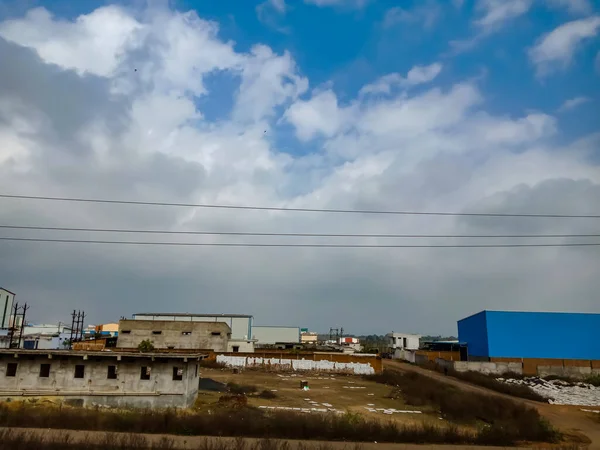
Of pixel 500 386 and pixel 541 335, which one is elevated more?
pixel 541 335

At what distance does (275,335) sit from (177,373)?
7077cm

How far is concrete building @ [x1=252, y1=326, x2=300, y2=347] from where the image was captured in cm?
9344

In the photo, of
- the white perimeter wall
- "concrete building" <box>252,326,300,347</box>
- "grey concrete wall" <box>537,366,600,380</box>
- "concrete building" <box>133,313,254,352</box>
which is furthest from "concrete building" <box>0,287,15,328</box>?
"grey concrete wall" <box>537,366,600,380</box>

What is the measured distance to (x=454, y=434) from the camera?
20.5 meters

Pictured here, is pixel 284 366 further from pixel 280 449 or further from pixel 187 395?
pixel 280 449

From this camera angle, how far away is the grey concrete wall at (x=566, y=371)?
48684mm

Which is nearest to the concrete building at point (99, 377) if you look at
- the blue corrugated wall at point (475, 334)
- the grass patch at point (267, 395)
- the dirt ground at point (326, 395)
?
the dirt ground at point (326, 395)

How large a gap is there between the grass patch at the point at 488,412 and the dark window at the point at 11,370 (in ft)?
81.6

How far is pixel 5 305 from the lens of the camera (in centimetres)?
7075

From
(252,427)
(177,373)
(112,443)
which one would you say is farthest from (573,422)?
(112,443)

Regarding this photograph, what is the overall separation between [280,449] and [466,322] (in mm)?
57918

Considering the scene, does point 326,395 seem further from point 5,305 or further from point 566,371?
point 5,305

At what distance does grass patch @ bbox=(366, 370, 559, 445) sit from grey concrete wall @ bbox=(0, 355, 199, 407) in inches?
648

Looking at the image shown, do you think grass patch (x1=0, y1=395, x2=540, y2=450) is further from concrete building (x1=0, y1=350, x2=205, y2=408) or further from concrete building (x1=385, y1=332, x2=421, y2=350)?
concrete building (x1=385, y1=332, x2=421, y2=350)
